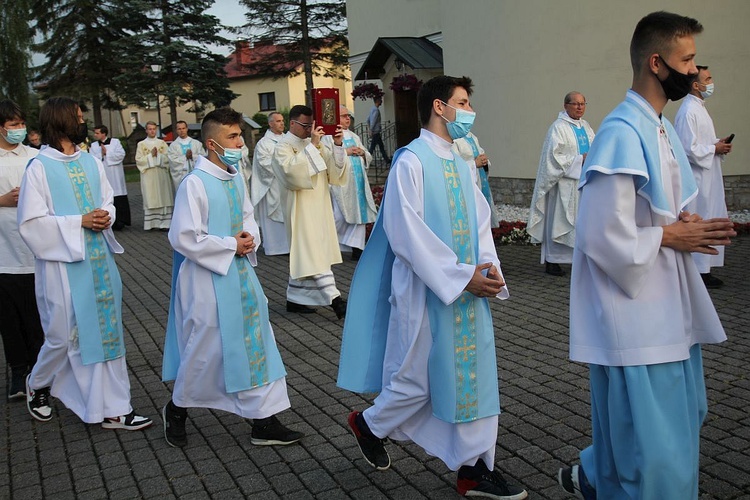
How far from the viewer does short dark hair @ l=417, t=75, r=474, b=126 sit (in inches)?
163

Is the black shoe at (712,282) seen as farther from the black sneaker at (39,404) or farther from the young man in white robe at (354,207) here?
the black sneaker at (39,404)

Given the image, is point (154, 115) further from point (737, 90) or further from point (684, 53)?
point (684, 53)

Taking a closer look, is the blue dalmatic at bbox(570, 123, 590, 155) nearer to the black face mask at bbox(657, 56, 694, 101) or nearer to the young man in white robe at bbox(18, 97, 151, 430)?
the young man in white robe at bbox(18, 97, 151, 430)

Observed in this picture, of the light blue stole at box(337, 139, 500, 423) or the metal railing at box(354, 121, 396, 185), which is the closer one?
the light blue stole at box(337, 139, 500, 423)

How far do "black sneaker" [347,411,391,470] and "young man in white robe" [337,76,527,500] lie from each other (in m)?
0.05

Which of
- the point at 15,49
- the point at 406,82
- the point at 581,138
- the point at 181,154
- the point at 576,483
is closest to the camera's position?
the point at 576,483

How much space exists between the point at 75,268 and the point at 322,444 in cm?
193

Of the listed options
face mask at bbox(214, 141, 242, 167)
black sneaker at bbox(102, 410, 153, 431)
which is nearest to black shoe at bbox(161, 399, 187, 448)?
black sneaker at bbox(102, 410, 153, 431)

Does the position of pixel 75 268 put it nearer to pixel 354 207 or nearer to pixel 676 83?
pixel 676 83

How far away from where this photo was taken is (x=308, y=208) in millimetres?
8211

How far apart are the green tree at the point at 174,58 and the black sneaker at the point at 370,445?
36.2m

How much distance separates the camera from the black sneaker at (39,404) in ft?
18.1

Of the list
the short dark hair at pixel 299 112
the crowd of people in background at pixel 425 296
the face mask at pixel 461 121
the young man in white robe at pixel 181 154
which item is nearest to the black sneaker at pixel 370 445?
the crowd of people in background at pixel 425 296

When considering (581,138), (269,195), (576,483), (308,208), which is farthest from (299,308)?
(269,195)
